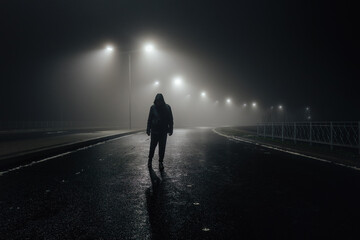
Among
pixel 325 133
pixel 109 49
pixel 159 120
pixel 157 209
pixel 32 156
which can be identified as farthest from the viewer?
pixel 109 49

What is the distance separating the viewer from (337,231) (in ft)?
11.0

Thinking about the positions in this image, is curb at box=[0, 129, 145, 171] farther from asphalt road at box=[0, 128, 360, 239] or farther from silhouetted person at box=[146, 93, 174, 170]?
silhouetted person at box=[146, 93, 174, 170]

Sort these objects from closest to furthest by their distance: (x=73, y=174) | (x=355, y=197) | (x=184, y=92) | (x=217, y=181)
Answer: (x=355, y=197), (x=217, y=181), (x=73, y=174), (x=184, y=92)

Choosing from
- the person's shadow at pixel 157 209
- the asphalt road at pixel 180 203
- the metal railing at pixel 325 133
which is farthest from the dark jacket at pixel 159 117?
the metal railing at pixel 325 133

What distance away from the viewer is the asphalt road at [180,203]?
133 inches

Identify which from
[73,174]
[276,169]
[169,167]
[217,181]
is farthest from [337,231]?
[73,174]

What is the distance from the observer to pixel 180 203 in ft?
14.7

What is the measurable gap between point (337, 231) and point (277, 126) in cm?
1593

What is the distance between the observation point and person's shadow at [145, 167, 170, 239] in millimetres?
3328

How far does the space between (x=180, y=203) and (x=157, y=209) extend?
1.52 ft

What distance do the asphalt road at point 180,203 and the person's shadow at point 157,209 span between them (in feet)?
0.04

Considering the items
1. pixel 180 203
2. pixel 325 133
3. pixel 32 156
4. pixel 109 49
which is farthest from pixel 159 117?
pixel 109 49

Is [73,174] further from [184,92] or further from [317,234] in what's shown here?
[184,92]

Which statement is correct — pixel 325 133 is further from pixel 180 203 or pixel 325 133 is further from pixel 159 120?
pixel 180 203
